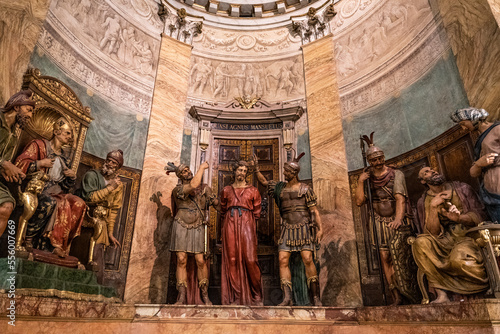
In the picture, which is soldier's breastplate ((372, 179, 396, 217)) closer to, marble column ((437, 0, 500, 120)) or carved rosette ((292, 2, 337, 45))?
marble column ((437, 0, 500, 120))

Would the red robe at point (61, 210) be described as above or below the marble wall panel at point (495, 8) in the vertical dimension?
below

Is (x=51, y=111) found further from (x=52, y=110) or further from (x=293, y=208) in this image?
(x=293, y=208)

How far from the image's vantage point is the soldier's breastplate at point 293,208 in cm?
470

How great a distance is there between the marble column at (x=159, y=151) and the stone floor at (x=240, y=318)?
1437 mm

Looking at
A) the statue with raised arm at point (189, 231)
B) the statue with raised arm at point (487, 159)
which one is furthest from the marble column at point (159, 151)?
the statue with raised arm at point (487, 159)

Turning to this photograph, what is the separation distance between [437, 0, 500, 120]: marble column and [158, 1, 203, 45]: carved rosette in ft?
17.9

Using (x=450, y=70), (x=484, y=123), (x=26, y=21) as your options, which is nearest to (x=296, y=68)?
(x=450, y=70)

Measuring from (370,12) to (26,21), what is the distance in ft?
21.3

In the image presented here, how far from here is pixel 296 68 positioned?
7.77 m

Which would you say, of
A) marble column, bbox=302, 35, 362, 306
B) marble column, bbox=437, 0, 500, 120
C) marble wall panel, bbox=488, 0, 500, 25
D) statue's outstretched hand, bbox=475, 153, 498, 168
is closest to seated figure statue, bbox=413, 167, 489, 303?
statue's outstretched hand, bbox=475, 153, 498, 168

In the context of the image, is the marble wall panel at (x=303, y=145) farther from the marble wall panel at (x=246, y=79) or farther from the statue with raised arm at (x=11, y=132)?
the statue with raised arm at (x=11, y=132)

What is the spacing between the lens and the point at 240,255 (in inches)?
184

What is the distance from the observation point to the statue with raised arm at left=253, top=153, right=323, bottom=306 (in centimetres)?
446

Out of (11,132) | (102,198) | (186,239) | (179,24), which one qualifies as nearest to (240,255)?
(186,239)
